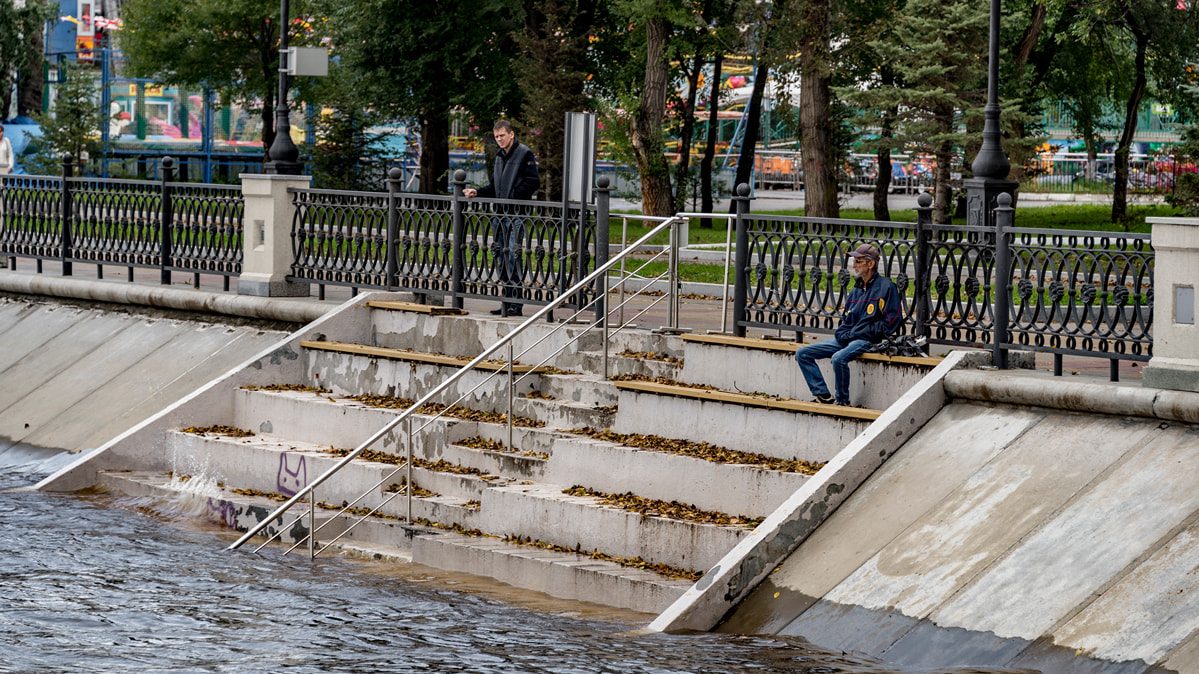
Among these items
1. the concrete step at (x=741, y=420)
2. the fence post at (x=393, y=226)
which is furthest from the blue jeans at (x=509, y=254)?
the concrete step at (x=741, y=420)

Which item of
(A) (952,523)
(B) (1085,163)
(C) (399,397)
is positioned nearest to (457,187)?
(C) (399,397)

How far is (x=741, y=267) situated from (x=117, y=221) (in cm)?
899

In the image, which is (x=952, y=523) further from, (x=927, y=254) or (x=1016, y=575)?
(x=927, y=254)

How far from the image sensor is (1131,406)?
9.86m

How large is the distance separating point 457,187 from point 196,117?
1351 inches

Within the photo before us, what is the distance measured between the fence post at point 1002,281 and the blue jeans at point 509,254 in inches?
190

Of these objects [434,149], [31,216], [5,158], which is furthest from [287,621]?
[434,149]

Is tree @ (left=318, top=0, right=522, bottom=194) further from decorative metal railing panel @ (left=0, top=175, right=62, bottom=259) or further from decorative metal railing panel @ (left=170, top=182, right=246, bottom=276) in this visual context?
decorative metal railing panel @ (left=170, top=182, right=246, bottom=276)

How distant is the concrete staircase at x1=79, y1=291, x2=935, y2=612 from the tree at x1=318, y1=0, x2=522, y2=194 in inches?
736

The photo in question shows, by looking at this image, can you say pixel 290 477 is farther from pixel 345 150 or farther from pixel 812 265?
pixel 345 150

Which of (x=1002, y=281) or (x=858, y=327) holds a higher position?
(x=1002, y=281)

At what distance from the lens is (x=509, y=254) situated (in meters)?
14.6

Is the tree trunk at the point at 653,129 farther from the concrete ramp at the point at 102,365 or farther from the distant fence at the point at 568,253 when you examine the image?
the concrete ramp at the point at 102,365

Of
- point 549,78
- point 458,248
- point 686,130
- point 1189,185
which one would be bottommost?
point 458,248
